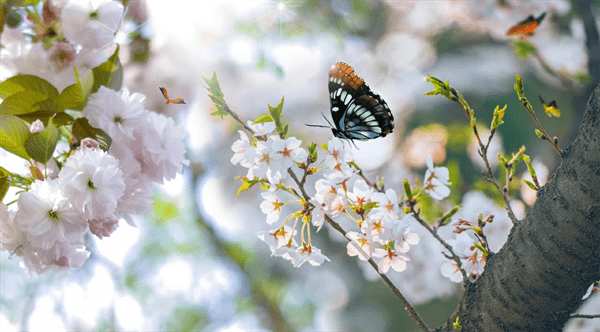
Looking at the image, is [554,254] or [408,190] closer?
[554,254]

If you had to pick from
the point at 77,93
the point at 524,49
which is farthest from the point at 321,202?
the point at 524,49

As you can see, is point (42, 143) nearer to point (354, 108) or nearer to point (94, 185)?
point (94, 185)

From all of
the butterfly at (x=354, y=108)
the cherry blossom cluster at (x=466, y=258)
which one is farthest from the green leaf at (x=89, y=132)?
the cherry blossom cluster at (x=466, y=258)

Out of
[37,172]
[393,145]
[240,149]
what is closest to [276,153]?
[240,149]

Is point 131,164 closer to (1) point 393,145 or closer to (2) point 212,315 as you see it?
(1) point 393,145

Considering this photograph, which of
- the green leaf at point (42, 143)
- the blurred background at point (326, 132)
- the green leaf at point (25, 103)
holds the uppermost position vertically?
the green leaf at point (25, 103)

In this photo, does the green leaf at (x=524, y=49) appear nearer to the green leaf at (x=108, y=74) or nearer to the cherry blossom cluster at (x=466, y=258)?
the cherry blossom cluster at (x=466, y=258)
